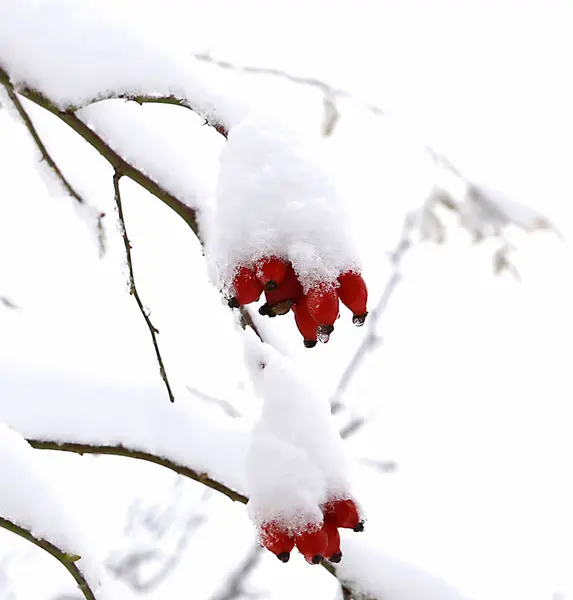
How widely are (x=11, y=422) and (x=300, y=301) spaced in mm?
488

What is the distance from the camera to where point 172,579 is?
12.4 ft

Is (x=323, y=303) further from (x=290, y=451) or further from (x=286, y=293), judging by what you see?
(x=290, y=451)

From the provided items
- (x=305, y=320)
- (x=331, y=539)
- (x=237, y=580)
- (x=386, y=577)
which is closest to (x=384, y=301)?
(x=237, y=580)

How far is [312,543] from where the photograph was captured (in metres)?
0.64

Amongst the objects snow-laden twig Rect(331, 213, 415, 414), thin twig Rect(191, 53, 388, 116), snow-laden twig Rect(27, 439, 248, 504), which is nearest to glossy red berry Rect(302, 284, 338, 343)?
snow-laden twig Rect(27, 439, 248, 504)

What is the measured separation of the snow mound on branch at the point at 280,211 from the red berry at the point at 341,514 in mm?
298

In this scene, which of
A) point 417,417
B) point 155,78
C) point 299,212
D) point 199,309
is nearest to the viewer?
point 299,212

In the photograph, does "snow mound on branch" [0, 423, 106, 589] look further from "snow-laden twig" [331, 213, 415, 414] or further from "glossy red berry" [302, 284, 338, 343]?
"snow-laden twig" [331, 213, 415, 414]

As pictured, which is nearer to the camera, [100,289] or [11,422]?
[11,422]

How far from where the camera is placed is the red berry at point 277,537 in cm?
64

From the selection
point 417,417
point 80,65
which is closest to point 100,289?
point 80,65

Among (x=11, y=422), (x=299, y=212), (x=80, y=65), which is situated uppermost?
(x=80, y=65)

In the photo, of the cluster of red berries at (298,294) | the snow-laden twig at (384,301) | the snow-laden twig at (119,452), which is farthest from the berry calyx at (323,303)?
the snow-laden twig at (384,301)

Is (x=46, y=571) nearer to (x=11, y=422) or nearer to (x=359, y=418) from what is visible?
(x=359, y=418)
